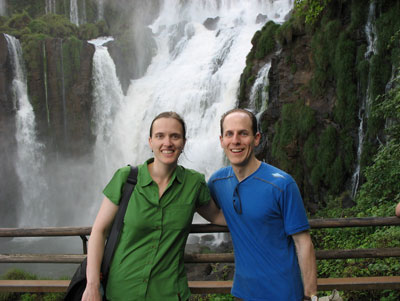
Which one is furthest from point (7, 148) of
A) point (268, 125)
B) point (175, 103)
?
point (268, 125)

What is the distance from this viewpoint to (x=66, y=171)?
20953mm

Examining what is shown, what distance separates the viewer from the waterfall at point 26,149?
1973 centimetres

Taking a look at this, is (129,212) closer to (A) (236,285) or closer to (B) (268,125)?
(A) (236,285)

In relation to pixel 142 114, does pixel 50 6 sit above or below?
above

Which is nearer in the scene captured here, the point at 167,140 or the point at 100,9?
the point at 167,140

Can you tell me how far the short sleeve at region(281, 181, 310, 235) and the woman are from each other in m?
0.61

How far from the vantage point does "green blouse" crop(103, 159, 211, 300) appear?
82.2 inches

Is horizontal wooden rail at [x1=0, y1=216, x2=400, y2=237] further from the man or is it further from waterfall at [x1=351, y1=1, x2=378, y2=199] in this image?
waterfall at [x1=351, y1=1, x2=378, y2=199]

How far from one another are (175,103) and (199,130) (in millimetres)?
3205

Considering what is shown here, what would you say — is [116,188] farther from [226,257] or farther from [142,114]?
[142,114]

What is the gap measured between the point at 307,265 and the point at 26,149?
21.3m

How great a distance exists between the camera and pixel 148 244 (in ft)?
6.94

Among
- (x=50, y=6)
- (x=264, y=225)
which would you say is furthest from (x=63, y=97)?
(x=264, y=225)

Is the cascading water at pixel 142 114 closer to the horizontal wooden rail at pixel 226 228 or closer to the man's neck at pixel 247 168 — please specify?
the horizontal wooden rail at pixel 226 228
